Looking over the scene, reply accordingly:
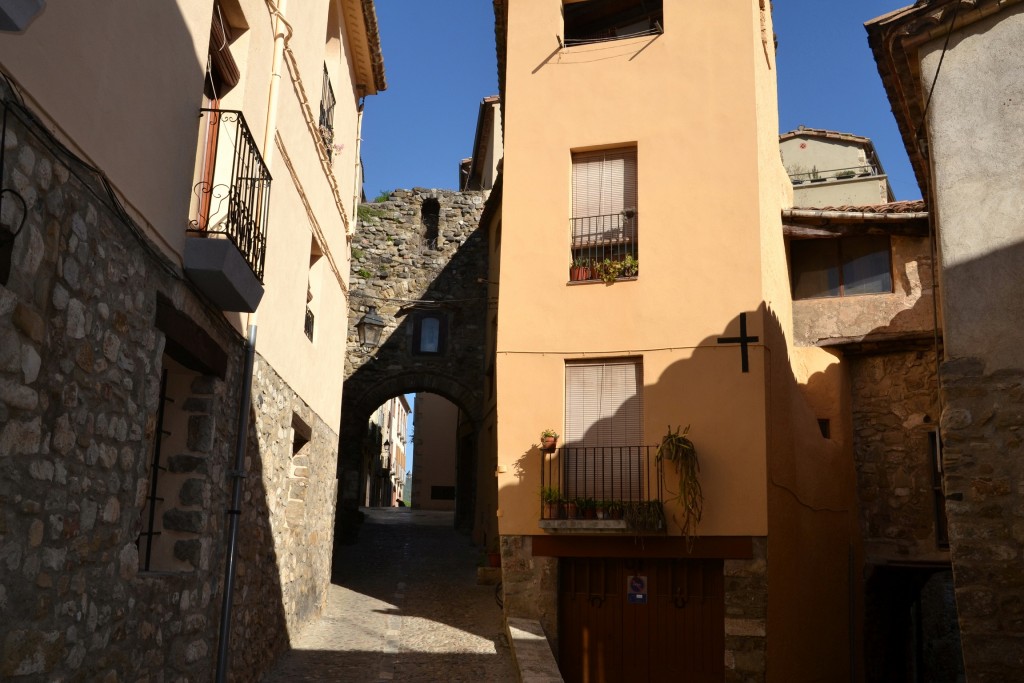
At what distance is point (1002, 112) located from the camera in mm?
7191

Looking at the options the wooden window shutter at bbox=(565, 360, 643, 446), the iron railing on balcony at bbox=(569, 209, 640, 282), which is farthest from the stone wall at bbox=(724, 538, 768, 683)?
the iron railing on balcony at bbox=(569, 209, 640, 282)

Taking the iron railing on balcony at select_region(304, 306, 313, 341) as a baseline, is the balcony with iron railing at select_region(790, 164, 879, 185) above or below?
above

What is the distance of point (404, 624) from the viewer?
11602 mm

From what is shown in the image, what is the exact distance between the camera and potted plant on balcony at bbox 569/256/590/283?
1136cm

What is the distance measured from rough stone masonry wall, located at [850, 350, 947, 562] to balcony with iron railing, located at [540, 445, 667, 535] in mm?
4326

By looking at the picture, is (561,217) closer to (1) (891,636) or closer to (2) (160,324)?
(2) (160,324)

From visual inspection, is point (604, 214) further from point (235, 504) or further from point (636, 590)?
point (235, 504)

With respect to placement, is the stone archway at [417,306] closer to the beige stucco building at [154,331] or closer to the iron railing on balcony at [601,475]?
the iron railing on balcony at [601,475]

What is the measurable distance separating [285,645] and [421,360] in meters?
11.4

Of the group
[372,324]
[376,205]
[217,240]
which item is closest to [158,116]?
[217,240]

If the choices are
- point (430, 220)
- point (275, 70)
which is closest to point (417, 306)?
point (430, 220)

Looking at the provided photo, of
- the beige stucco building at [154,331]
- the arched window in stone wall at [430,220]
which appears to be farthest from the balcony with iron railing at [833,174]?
the beige stucco building at [154,331]

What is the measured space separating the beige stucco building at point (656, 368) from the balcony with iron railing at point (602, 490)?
0.02m

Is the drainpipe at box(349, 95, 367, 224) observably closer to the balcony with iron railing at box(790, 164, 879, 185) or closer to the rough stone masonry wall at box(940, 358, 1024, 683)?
the rough stone masonry wall at box(940, 358, 1024, 683)
